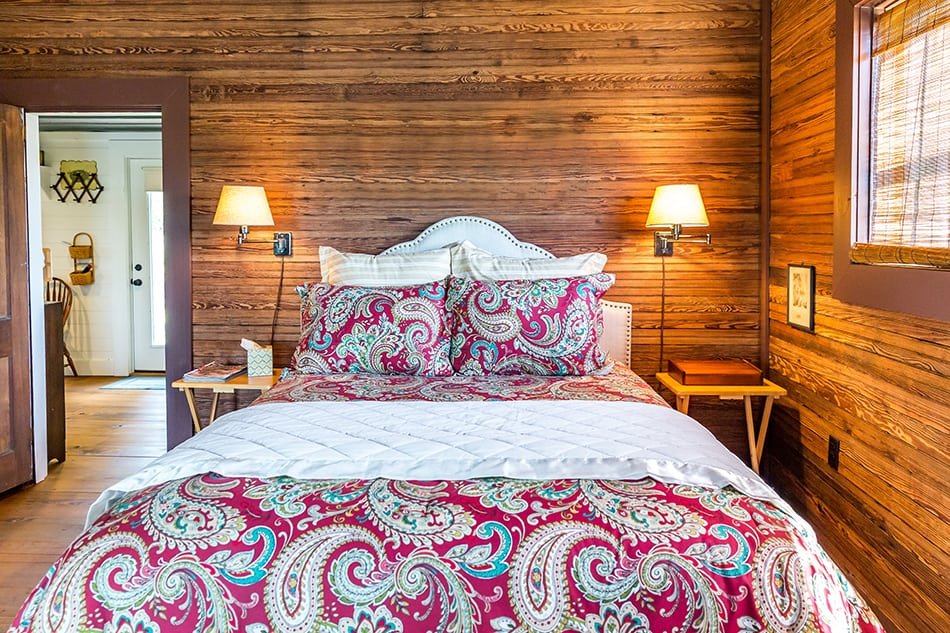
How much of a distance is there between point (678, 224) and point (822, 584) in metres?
2.10

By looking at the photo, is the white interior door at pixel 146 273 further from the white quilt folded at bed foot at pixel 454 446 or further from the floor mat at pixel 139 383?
the white quilt folded at bed foot at pixel 454 446

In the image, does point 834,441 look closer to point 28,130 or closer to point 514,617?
point 514,617

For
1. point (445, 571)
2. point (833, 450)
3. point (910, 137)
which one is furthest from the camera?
point (833, 450)

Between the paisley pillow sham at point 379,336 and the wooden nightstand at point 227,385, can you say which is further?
the wooden nightstand at point 227,385

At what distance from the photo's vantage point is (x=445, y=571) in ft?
4.50

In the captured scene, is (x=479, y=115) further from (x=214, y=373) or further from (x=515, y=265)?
(x=214, y=373)

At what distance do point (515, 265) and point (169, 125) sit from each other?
1.84m

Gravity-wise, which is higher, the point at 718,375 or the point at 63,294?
the point at 63,294

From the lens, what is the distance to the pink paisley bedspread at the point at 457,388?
7.90ft

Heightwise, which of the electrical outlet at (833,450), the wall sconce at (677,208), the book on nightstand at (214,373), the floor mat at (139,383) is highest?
the wall sconce at (677,208)

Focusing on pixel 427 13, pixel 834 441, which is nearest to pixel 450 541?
pixel 834 441

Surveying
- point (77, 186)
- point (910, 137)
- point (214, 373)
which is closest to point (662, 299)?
point (910, 137)

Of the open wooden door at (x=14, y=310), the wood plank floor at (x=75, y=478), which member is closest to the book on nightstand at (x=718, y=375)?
the wood plank floor at (x=75, y=478)

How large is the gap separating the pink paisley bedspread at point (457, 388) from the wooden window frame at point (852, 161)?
2.57 ft
